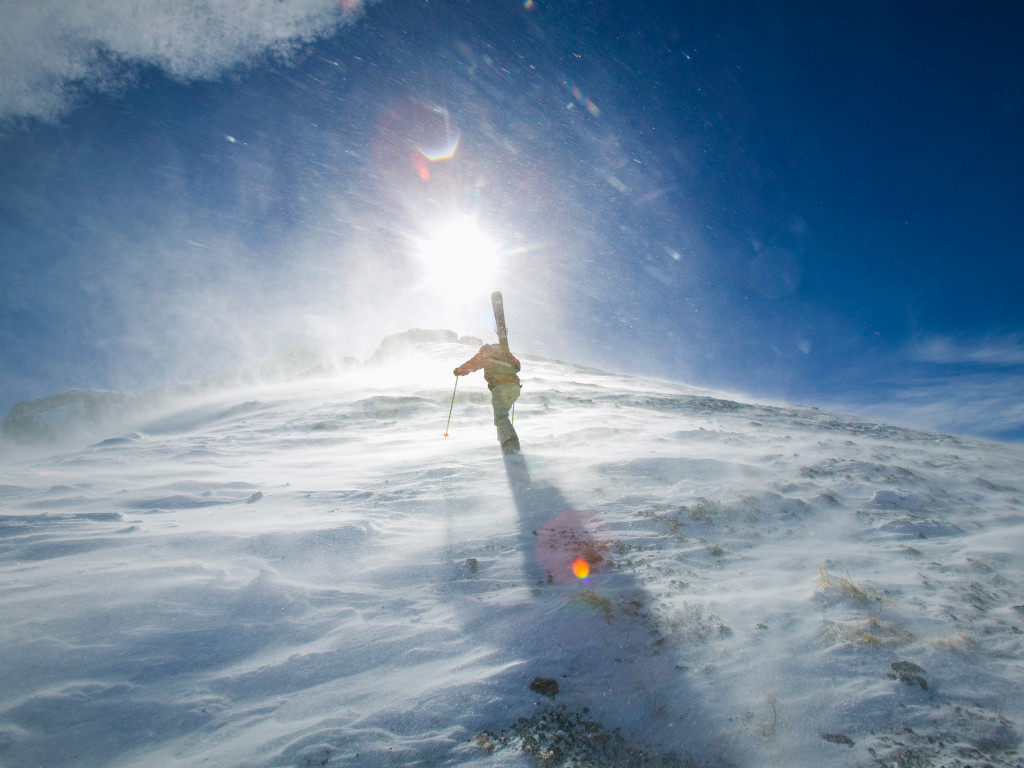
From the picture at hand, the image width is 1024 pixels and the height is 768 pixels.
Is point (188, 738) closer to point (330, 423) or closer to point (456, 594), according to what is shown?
point (456, 594)

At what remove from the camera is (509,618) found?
145 inches

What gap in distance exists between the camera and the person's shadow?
110 inches

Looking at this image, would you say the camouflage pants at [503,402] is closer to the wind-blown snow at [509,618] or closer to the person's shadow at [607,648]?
the wind-blown snow at [509,618]

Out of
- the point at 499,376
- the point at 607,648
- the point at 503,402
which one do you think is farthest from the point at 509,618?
the point at 499,376

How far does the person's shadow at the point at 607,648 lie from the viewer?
2.78 meters

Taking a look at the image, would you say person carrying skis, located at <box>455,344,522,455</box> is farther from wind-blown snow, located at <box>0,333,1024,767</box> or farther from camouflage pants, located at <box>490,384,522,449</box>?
wind-blown snow, located at <box>0,333,1024,767</box>

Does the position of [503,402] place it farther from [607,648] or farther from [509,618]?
[607,648]

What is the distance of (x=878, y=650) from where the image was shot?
131 inches

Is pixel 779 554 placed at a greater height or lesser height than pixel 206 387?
lesser

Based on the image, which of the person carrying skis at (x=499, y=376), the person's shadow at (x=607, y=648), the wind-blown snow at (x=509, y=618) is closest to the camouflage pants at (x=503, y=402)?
the person carrying skis at (x=499, y=376)

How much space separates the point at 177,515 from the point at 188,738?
390 cm

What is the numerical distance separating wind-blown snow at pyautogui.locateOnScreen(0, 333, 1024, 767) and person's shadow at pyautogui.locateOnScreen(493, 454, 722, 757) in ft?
0.06

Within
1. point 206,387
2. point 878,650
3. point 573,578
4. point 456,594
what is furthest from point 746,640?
point 206,387

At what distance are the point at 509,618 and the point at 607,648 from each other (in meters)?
0.81
